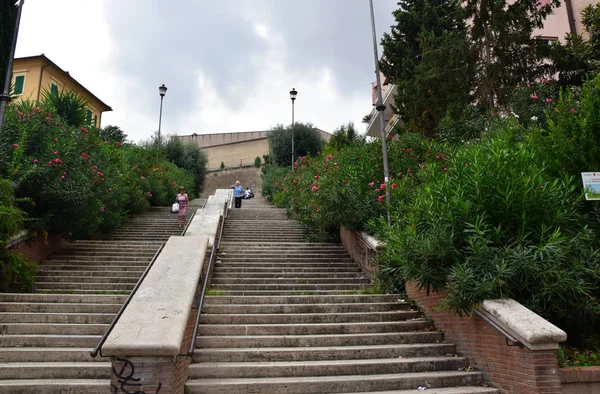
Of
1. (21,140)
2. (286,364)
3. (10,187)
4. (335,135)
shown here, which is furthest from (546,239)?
(335,135)

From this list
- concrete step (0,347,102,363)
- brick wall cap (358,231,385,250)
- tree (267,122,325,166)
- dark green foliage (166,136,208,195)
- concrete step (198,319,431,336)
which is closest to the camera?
concrete step (0,347,102,363)

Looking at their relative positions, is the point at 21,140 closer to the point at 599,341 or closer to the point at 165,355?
the point at 165,355

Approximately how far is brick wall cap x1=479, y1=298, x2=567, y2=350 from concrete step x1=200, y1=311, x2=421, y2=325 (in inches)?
72.1

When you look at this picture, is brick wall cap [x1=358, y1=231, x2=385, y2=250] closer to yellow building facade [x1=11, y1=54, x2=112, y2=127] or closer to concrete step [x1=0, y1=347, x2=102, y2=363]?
concrete step [x1=0, y1=347, x2=102, y2=363]

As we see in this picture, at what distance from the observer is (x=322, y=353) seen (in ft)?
18.3

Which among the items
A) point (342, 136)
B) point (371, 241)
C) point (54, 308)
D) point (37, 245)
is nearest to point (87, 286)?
point (54, 308)

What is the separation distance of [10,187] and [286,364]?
5898mm

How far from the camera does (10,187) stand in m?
7.61

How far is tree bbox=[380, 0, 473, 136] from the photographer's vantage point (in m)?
13.3

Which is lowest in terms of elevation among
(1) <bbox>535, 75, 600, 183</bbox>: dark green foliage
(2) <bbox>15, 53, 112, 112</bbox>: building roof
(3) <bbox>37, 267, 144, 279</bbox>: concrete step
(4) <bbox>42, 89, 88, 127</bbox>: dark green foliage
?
(3) <bbox>37, 267, 144, 279</bbox>: concrete step

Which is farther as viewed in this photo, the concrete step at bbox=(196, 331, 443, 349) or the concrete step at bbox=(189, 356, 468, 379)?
the concrete step at bbox=(196, 331, 443, 349)

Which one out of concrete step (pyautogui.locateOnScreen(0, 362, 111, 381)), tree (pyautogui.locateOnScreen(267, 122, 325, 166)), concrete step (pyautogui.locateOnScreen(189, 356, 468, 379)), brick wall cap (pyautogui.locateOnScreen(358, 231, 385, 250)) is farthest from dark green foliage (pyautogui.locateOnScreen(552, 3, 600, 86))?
tree (pyautogui.locateOnScreen(267, 122, 325, 166))

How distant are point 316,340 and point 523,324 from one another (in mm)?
2619

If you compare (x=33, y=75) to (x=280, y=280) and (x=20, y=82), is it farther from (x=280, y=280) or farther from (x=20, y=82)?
(x=280, y=280)
